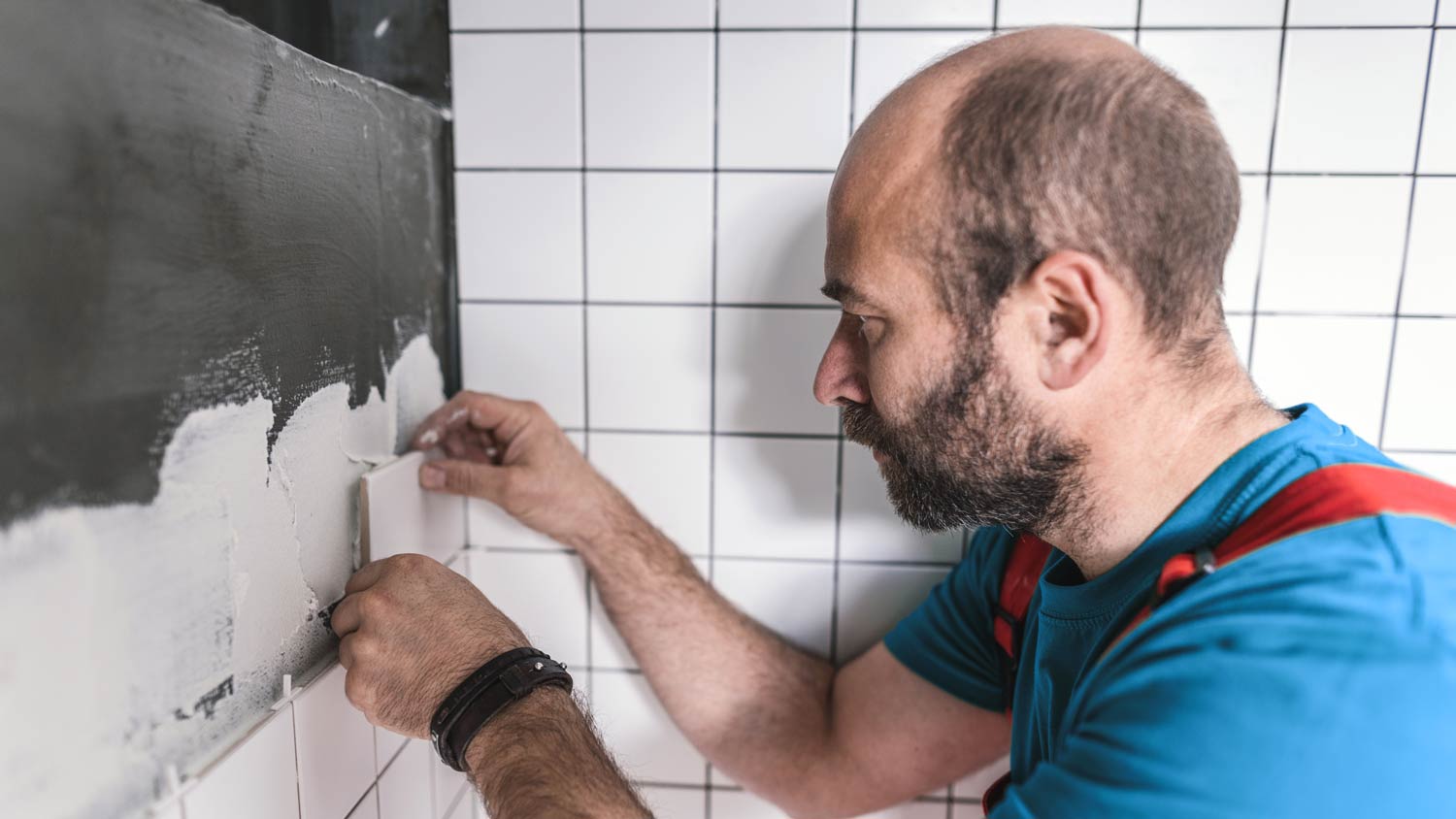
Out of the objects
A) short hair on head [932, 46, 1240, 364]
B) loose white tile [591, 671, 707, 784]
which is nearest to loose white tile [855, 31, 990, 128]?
short hair on head [932, 46, 1240, 364]

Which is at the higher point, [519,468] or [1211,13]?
[1211,13]

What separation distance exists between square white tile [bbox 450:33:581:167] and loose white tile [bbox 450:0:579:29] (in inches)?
0.5

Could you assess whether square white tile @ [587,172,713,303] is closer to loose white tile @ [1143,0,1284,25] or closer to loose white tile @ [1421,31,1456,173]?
loose white tile @ [1143,0,1284,25]

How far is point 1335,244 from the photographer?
3.42 feet

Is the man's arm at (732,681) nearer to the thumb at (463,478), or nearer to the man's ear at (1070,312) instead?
the thumb at (463,478)

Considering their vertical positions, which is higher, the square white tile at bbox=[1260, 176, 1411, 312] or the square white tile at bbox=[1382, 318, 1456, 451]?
the square white tile at bbox=[1260, 176, 1411, 312]

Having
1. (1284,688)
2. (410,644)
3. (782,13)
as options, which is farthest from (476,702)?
(782,13)

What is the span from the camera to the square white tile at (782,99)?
1.05m

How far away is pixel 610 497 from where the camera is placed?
3.66ft

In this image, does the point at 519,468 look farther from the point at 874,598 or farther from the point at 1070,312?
the point at 1070,312

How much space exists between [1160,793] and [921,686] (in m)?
0.49

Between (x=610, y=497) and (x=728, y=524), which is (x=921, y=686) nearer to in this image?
(x=728, y=524)

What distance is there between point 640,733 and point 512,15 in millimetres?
983

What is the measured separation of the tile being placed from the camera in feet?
2.95
